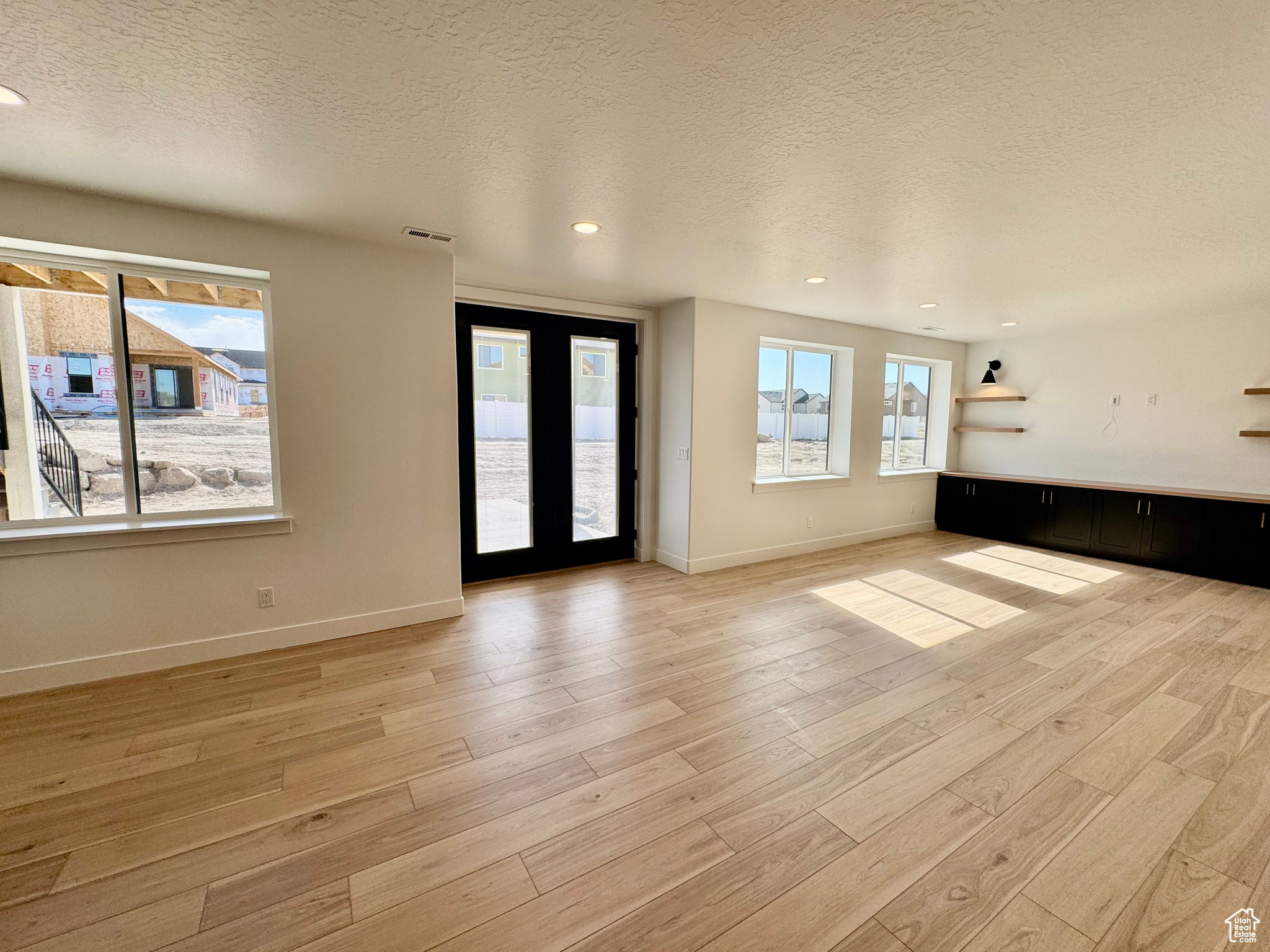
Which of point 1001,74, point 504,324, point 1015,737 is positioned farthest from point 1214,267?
point 504,324

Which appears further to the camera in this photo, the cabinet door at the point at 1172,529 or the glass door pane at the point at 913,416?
the glass door pane at the point at 913,416

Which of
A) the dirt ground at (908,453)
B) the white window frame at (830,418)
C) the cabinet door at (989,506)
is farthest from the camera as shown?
the dirt ground at (908,453)

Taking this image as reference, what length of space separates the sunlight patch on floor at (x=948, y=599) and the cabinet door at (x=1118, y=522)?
2.35m

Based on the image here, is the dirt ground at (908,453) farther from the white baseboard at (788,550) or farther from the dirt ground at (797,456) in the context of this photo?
the dirt ground at (797,456)

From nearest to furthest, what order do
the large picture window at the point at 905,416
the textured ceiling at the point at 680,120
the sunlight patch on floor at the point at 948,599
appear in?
the textured ceiling at the point at 680,120 < the sunlight patch on floor at the point at 948,599 < the large picture window at the point at 905,416

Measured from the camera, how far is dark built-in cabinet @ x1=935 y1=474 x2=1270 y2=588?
4.45 metres

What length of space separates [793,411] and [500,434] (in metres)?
3.20

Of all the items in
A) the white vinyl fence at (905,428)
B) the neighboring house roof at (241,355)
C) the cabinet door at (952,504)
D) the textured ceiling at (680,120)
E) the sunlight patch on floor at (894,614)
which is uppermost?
the textured ceiling at (680,120)

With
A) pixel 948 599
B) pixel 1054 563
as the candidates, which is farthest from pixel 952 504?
pixel 948 599

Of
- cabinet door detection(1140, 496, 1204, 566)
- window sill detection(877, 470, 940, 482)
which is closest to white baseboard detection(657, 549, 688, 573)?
window sill detection(877, 470, 940, 482)

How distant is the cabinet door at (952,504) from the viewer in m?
6.43

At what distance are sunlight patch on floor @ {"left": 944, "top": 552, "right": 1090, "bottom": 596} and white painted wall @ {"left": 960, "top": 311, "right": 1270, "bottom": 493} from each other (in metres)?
1.74

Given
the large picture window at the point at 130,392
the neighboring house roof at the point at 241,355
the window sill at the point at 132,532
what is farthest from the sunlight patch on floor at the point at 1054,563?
the neighboring house roof at the point at 241,355

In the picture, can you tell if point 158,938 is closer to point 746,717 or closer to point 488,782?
point 488,782
